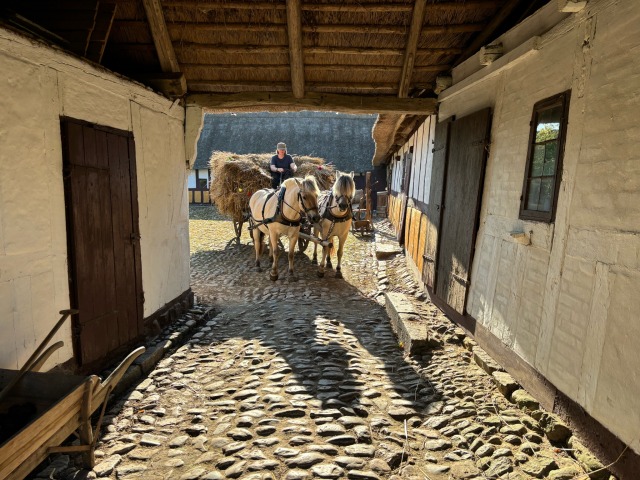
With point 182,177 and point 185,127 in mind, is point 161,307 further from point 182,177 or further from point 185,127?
point 185,127

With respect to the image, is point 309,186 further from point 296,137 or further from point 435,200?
point 296,137

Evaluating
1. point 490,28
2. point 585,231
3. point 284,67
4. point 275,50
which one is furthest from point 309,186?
point 585,231

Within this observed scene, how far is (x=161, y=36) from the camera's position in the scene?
4598mm

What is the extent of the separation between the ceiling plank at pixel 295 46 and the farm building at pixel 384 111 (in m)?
0.03

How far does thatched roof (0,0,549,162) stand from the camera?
13.6 feet

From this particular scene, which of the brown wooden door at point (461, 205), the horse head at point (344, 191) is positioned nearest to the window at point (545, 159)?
the brown wooden door at point (461, 205)

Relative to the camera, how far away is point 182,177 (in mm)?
5746

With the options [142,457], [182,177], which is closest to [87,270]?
[142,457]

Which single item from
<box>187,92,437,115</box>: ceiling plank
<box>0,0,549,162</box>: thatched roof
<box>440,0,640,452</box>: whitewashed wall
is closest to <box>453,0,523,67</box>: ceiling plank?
<box>0,0,549,162</box>: thatched roof

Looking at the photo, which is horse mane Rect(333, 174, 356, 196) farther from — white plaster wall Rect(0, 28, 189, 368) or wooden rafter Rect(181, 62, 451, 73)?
white plaster wall Rect(0, 28, 189, 368)

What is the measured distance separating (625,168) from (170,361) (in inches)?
177

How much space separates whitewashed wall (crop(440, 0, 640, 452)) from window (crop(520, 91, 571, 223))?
0.08 m

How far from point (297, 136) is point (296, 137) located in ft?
0.40

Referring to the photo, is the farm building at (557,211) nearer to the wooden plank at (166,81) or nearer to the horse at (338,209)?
the horse at (338,209)
